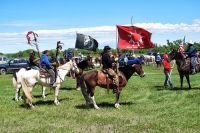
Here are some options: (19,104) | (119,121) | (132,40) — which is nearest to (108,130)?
(119,121)

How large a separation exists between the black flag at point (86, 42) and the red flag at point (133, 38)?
5197 millimetres

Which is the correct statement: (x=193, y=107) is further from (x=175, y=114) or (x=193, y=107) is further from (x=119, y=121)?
(x=119, y=121)

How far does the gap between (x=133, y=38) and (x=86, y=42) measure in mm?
6011

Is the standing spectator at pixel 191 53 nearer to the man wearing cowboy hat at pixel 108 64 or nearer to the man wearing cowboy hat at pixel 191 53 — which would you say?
the man wearing cowboy hat at pixel 191 53

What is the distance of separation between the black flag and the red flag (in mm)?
5197

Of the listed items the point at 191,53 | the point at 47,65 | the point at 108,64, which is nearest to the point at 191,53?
the point at 191,53

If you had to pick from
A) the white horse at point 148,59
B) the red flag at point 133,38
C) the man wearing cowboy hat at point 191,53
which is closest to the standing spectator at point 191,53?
the man wearing cowboy hat at point 191,53

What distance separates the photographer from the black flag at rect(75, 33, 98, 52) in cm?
1911

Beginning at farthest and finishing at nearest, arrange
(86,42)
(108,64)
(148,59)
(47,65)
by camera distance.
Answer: (148,59), (86,42), (47,65), (108,64)

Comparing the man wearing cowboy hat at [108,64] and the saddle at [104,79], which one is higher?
the man wearing cowboy hat at [108,64]

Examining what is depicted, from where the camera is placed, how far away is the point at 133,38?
1383 cm

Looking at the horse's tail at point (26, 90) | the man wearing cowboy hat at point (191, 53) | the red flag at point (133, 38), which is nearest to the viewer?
the horse's tail at point (26, 90)

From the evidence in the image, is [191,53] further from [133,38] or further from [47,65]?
[47,65]

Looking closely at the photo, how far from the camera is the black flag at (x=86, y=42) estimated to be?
A: 19109 millimetres
